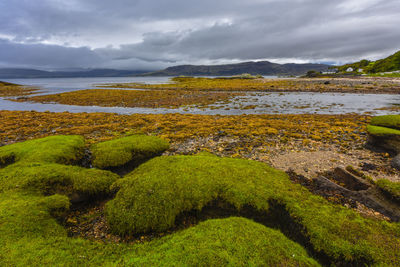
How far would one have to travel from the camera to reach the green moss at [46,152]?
31.9 ft

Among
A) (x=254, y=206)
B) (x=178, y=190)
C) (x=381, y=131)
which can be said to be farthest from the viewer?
(x=381, y=131)

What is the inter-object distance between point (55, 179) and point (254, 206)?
8.05 m

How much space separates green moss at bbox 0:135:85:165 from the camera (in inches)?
383

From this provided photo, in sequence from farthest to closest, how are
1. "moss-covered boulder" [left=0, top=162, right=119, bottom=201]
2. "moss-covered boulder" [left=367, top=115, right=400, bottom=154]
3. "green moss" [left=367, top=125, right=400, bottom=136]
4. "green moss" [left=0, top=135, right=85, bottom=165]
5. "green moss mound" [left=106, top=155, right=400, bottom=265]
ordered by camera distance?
"green moss" [left=367, top=125, right=400, bottom=136]
"moss-covered boulder" [left=367, top=115, right=400, bottom=154]
"green moss" [left=0, top=135, right=85, bottom=165]
"moss-covered boulder" [left=0, top=162, right=119, bottom=201]
"green moss mound" [left=106, top=155, right=400, bottom=265]

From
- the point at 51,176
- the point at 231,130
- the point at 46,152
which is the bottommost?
the point at 231,130

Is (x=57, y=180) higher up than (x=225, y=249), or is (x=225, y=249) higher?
(x=57, y=180)

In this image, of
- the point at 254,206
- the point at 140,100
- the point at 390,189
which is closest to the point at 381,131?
the point at 390,189

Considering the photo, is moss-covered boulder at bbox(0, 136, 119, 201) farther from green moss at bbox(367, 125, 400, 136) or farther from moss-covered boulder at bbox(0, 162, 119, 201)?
green moss at bbox(367, 125, 400, 136)

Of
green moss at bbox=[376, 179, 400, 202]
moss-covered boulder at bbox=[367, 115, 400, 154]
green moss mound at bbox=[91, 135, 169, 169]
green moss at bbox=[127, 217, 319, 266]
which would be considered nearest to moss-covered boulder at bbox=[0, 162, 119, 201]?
green moss mound at bbox=[91, 135, 169, 169]

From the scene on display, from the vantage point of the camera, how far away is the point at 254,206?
21.4 ft

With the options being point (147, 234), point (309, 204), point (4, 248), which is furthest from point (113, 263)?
point (309, 204)

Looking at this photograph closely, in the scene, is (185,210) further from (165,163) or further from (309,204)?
(309,204)

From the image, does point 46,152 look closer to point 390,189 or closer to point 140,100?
point 390,189

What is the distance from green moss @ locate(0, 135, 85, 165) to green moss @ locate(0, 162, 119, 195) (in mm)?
1275
